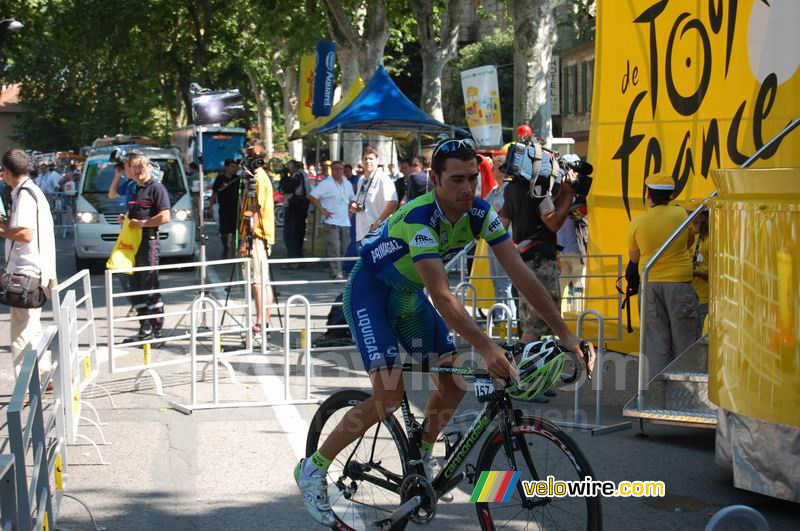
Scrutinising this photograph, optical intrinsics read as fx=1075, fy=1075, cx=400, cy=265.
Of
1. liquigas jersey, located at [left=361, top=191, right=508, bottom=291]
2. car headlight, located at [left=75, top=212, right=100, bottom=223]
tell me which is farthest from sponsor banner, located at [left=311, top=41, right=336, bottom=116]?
liquigas jersey, located at [left=361, top=191, right=508, bottom=291]

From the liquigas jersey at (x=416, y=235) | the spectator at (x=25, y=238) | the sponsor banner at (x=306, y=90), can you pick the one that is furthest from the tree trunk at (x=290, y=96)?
the liquigas jersey at (x=416, y=235)

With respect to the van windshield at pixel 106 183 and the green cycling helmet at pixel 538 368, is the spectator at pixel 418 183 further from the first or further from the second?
the green cycling helmet at pixel 538 368

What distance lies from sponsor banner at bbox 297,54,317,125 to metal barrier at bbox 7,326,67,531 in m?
27.4

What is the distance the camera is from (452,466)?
16.5ft

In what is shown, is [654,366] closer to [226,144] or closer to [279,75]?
[226,144]

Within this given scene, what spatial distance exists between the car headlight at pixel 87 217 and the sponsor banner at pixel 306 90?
43.9 ft

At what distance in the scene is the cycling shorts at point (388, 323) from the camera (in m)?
5.12

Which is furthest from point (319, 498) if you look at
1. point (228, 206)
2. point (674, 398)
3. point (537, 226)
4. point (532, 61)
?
point (532, 61)

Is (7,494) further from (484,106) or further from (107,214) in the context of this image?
(107,214)

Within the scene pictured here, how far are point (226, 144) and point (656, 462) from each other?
4444cm

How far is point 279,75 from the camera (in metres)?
54.6

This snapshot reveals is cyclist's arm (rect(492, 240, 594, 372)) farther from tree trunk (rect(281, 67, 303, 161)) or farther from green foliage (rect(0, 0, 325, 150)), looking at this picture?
tree trunk (rect(281, 67, 303, 161))

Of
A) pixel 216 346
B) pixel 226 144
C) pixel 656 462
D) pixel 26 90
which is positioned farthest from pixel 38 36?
pixel 26 90

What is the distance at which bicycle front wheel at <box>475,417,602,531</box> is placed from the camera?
14.6 ft
